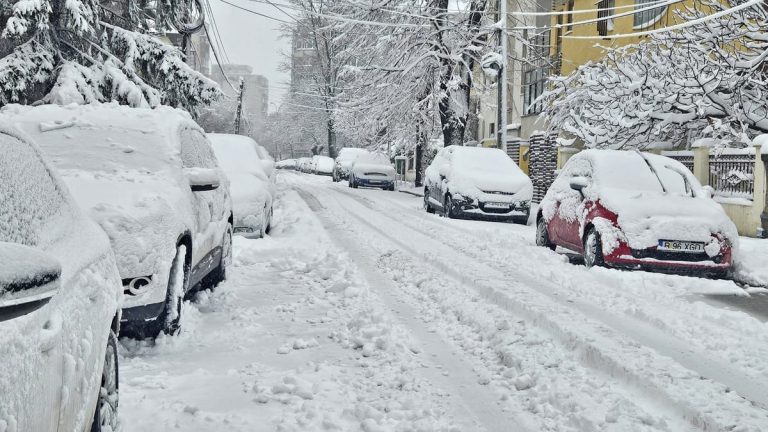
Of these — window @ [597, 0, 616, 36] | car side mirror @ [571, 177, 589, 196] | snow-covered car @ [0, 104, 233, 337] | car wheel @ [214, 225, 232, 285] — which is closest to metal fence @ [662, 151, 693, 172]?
car side mirror @ [571, 177, 589, 196]

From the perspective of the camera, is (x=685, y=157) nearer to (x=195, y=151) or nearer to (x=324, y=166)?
(x=195, y=151)

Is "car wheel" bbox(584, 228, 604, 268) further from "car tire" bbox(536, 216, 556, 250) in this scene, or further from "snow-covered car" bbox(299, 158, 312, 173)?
"snow-covered car" bbox(299, 158, 312, 173)

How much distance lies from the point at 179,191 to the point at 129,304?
123 cm

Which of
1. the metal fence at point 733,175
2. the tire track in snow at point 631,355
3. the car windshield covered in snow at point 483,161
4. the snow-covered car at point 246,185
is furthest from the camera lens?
the car windshield covered in snow at point 483,161

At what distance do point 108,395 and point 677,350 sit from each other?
13.1 ft

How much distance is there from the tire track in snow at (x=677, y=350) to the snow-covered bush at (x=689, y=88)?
367 inches

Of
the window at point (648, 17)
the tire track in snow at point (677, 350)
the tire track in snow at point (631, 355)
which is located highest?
the window at point (648, 17)

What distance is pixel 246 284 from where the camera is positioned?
779cm

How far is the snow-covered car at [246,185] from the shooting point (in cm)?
1095

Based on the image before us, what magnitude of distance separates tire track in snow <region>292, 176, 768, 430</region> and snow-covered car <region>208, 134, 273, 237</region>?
444 centimetres

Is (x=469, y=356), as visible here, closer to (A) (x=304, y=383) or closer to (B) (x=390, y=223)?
(A) (x=304, y=383)

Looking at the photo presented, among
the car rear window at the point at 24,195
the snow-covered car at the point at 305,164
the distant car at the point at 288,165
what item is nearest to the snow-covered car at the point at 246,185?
the car rear window at the point at 24,195

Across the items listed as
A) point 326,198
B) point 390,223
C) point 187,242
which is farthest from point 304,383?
point 326,198

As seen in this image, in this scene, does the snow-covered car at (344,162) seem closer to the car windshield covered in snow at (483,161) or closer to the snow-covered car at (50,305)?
the car windshield covered in snow at (483,161)
